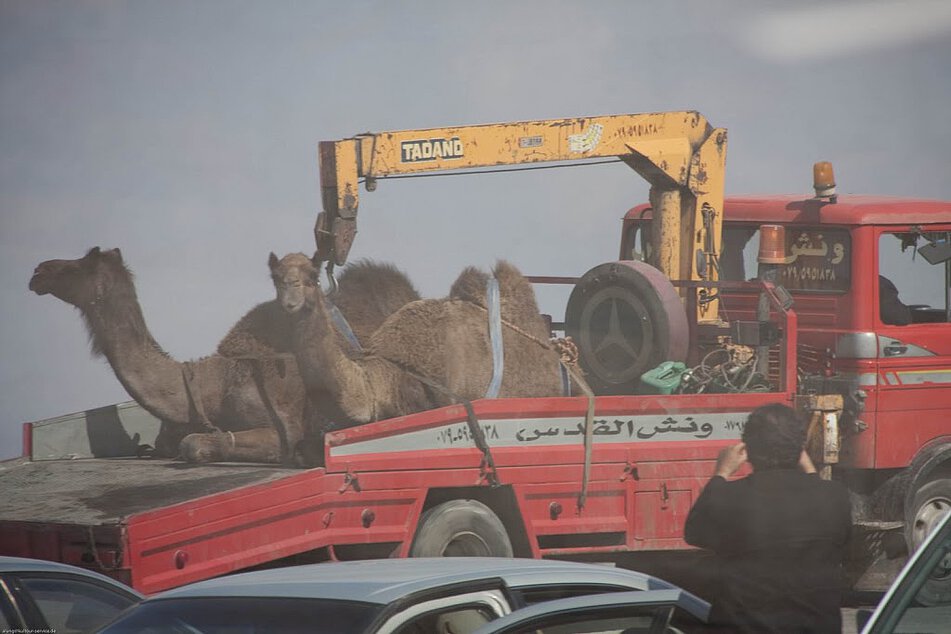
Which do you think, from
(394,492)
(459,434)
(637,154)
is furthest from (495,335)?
(637,154)

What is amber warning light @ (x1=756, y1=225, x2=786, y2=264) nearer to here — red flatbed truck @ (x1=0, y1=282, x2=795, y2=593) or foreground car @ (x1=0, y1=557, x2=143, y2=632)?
red flatbed truck @ (x1=0, y1=282, x2=795, y2=593)

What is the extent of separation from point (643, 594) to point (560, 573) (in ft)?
1.41

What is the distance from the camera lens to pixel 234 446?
8.30m

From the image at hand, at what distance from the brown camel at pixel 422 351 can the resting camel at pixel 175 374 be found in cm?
23

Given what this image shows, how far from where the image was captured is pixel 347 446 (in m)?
7.29

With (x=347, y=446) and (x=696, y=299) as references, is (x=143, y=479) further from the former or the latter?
(x=696, y=299)

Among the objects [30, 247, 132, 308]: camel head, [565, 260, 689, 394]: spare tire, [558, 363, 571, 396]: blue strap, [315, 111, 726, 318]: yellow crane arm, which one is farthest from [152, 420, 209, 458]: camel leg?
[565, 260, 689, 394]: spare tire

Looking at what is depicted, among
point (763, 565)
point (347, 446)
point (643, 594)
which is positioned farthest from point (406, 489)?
point (643, 594)

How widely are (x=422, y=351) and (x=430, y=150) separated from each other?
5.88 ft

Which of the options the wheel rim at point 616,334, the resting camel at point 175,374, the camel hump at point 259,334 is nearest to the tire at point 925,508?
the wheel rim at point 616,334

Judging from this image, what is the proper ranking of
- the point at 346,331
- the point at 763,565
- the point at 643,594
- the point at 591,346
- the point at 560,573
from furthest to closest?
the point at 591,346, the point at 346,331, the point at 763,565, the point at 560,573, the point at 643,594

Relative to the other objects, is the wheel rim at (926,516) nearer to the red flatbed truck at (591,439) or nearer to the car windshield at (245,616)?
the red flatbed truck at (591,439)

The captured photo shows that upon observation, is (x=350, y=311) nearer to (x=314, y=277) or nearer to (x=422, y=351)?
(x=422, y=351)

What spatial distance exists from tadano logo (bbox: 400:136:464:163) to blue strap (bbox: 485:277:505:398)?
119 cm
